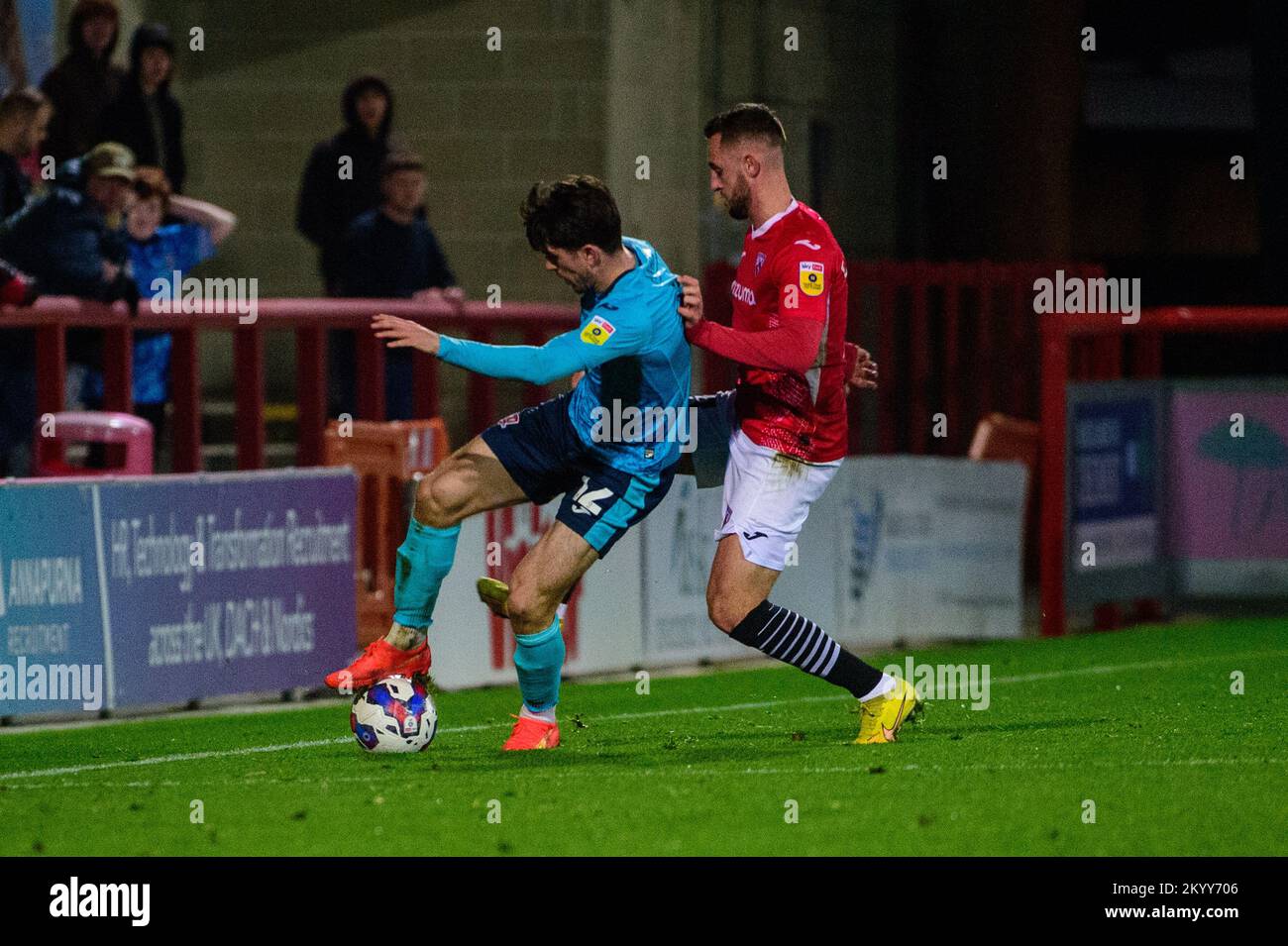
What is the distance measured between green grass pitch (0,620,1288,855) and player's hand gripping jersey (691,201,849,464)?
3.93 feet

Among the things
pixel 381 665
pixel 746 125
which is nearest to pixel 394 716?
pixel 381 665

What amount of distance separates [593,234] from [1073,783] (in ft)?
8.12

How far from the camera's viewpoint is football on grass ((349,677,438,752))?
30.8ft

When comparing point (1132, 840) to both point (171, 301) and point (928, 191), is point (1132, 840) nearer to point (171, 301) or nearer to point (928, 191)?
point (171, 301)

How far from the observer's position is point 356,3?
1780 centimetres

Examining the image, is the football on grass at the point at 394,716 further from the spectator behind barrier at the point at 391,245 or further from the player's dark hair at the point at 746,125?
the spectator behind barrier at the point at 391,245

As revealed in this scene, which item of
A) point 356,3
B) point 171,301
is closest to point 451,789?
point 171,301

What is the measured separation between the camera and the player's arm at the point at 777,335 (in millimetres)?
8867

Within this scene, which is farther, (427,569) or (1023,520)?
(1023,520)

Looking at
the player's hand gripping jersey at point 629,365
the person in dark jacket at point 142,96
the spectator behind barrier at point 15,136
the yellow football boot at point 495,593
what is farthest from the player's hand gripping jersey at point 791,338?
the person in dark jacket at point 142,96

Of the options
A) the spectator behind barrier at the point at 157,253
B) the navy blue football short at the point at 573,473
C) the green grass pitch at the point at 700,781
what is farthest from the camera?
the spectator behind barrier at the point at 157,253

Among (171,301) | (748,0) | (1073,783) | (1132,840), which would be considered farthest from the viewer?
(748,0)

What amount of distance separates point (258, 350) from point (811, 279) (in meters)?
5.37

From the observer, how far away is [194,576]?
1219cm
